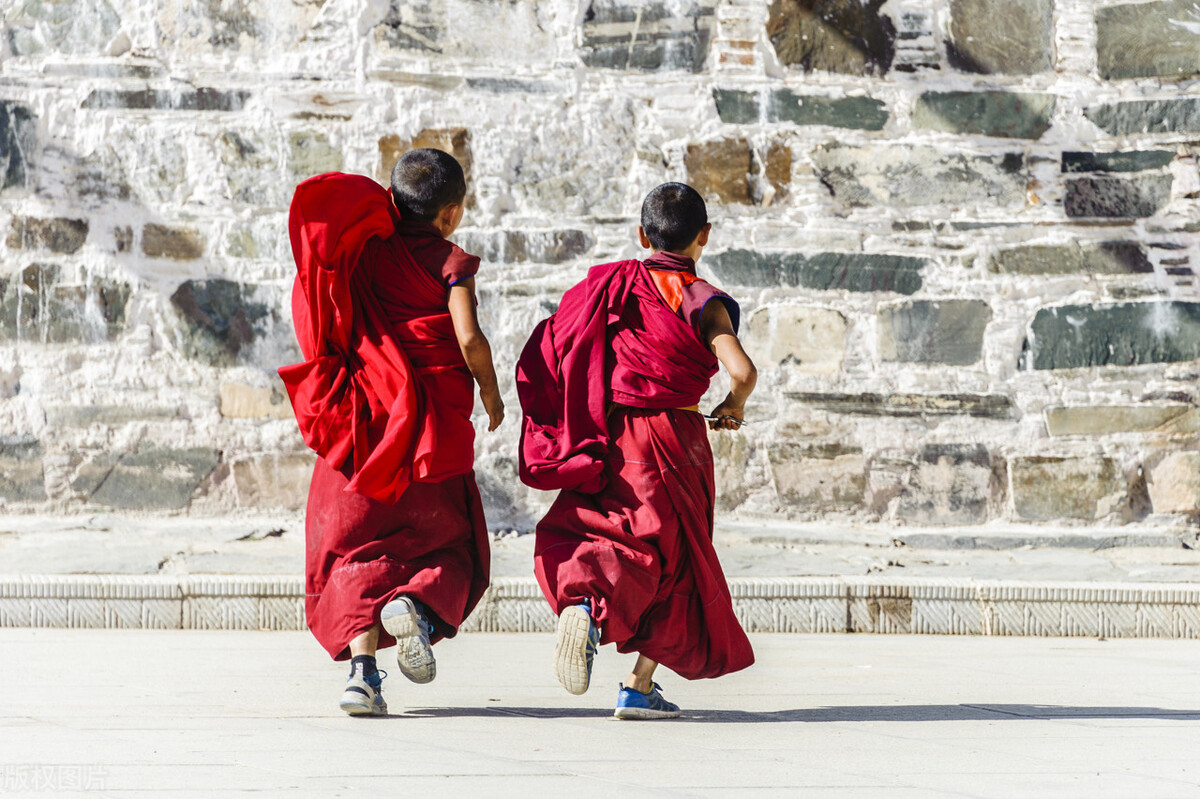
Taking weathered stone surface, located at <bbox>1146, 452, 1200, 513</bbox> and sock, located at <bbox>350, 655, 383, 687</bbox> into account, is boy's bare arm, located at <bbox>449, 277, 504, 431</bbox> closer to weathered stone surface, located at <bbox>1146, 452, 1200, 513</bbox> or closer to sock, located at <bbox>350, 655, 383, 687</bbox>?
sock, located at <bbox>350, 655, 383, 687</bbox>

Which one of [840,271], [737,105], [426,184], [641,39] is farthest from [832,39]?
[426,184]

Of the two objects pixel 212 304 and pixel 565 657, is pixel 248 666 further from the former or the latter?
pixel 212 304

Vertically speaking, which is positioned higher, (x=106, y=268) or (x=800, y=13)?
(x=800, y=13)

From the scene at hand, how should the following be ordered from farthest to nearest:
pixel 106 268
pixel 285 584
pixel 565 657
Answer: pixel 106 268 < pixel 285 584 < pixel 565 657

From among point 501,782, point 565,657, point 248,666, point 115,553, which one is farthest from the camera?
point 115,553

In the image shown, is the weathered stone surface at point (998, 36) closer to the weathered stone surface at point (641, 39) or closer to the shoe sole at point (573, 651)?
the weathered stone surface at point (641, 39)

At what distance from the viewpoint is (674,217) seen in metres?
3.11

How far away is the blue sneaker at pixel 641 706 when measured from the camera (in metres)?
2.90

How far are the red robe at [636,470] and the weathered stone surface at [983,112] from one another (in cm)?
269

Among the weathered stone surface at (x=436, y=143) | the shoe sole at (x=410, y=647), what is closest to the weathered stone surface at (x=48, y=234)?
the weathered stone surface at (x=436, y=143)

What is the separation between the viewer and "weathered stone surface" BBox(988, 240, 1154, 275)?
532cm

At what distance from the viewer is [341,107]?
5340mm

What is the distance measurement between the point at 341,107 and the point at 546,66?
0.79m

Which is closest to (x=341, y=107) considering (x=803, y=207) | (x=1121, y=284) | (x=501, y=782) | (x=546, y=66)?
(x=546, y=66)
